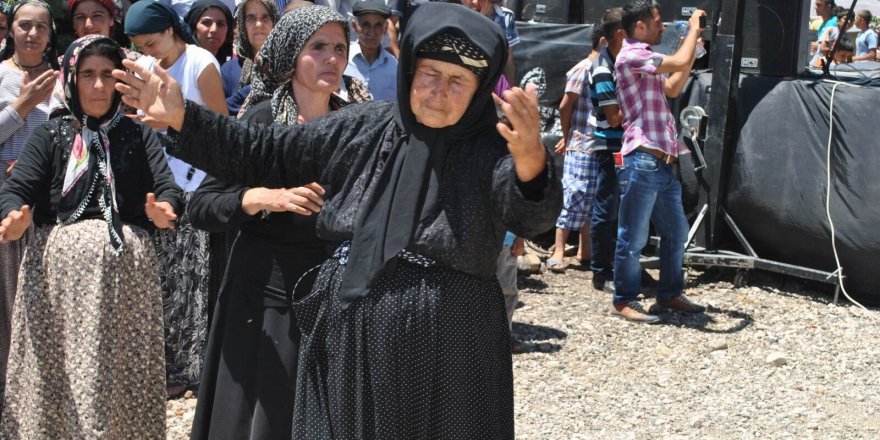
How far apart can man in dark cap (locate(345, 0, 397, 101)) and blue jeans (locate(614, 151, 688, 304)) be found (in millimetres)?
1562

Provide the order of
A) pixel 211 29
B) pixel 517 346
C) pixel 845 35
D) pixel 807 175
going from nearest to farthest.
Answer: pixel 517 346
pixel 211 29
pixel 807 175
pixel 845 35

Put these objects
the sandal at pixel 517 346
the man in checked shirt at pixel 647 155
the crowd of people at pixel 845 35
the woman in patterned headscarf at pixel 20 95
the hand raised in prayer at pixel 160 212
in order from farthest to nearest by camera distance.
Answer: the crowd of people at pixel 845 35 < the man in checked shirt at pixel 647 155 < the sandal at pixel 517 346 < the woman in patterned headscarf at pixel 20 95 < the hand raised in prayer at pixel 160 212

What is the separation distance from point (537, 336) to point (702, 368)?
3.33 ft

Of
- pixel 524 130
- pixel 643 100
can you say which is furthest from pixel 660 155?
→ pixel 524 130

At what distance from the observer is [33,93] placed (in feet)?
17.0

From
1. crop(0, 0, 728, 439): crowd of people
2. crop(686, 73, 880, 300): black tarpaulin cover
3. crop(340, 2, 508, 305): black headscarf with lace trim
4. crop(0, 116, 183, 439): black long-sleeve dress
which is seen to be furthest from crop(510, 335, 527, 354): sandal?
crop(340, 2, 508, 305): black headscarf with lace trim

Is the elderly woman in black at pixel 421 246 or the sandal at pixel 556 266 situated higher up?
the elderly woman in black at pixel 421 246

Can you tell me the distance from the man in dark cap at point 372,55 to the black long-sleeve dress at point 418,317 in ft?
11.9

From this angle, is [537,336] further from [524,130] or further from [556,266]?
[524,130]

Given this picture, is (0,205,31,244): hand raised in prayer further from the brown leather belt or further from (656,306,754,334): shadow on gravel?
(656,306,754,334): shadow on gravel

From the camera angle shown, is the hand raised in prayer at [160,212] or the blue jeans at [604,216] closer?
the hand raised in prayer at [160,212]

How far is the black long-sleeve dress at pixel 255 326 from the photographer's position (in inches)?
134

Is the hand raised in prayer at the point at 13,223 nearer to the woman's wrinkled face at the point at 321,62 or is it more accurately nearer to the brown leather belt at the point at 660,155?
the woman's wrinkled face at the point at 321,62

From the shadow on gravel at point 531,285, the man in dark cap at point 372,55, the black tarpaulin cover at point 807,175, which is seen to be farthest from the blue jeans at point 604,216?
the man in dark cap at point 372,55
